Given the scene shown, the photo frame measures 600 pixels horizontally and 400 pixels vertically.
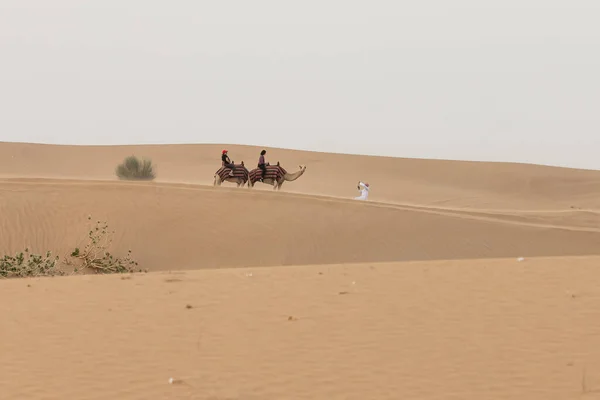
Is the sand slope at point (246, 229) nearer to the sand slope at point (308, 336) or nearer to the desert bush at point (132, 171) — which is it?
the sand slope at point (308, 336)

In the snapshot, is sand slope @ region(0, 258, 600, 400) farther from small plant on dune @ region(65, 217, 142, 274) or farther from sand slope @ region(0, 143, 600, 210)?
sand slope @ region(0, 143, 600, 210)

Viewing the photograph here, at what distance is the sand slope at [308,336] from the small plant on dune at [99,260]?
24.2 ft

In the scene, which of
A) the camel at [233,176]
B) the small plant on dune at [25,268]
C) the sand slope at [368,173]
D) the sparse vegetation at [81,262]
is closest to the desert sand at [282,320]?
the sparse vegetation at [81,262]

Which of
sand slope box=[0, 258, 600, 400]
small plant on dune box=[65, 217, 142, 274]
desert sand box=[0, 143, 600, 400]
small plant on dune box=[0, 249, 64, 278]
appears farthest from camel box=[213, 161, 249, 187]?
sand slope box=[0, 258, 600, 400]

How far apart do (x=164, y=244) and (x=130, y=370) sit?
1515cm

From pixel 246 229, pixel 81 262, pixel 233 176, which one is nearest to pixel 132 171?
pixel 233 176

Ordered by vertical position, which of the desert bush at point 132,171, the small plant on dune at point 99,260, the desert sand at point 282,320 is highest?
the desert bush at point 132,171

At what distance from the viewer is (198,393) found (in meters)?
6.41

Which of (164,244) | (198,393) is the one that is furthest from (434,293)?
(164,244)

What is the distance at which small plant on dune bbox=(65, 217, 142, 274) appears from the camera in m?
19.6

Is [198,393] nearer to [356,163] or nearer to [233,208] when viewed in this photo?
[233,208]

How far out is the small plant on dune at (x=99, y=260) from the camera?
64.3 feet

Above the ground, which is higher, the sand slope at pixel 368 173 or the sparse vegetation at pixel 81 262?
the sand slope at pixel 368 173

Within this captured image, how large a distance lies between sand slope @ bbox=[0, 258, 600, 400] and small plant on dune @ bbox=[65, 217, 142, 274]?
7.36m
